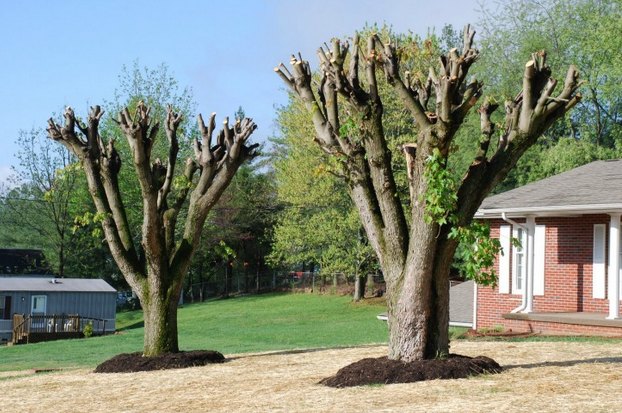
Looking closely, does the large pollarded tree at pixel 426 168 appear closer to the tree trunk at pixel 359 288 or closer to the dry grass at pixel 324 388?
the dry grass at pixel 324 388

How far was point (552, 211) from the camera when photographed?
67.0 ft

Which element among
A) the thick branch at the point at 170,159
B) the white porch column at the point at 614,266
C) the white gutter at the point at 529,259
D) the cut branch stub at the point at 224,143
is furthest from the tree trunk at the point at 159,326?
the white porch column at the point at 614,266

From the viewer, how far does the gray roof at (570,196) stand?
64.6 ft

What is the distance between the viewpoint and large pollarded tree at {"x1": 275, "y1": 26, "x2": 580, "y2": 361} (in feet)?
37.8

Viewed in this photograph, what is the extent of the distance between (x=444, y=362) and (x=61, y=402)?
5.33 meters

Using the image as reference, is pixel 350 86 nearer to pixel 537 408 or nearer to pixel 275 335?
pixel 537 408

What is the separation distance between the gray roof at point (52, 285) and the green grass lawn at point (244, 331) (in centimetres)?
293

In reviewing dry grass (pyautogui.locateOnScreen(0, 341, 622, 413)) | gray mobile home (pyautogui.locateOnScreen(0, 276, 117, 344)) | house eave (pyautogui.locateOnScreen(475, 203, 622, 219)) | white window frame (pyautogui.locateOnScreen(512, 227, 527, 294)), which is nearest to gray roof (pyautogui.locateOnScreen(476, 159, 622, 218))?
house eave (pyautogui.locateOnScreen(475, 203, 622, 219))

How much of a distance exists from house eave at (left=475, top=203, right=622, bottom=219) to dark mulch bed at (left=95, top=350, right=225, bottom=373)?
790 cm

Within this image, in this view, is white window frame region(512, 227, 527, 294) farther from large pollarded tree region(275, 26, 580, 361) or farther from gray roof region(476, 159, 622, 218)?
large pollarded tree region(275, 26, 580, 361)

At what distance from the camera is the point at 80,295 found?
156ft

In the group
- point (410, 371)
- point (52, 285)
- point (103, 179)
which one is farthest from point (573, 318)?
point (52, 285)

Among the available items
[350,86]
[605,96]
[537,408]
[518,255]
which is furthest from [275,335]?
[537,408]

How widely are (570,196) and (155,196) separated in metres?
9.53
